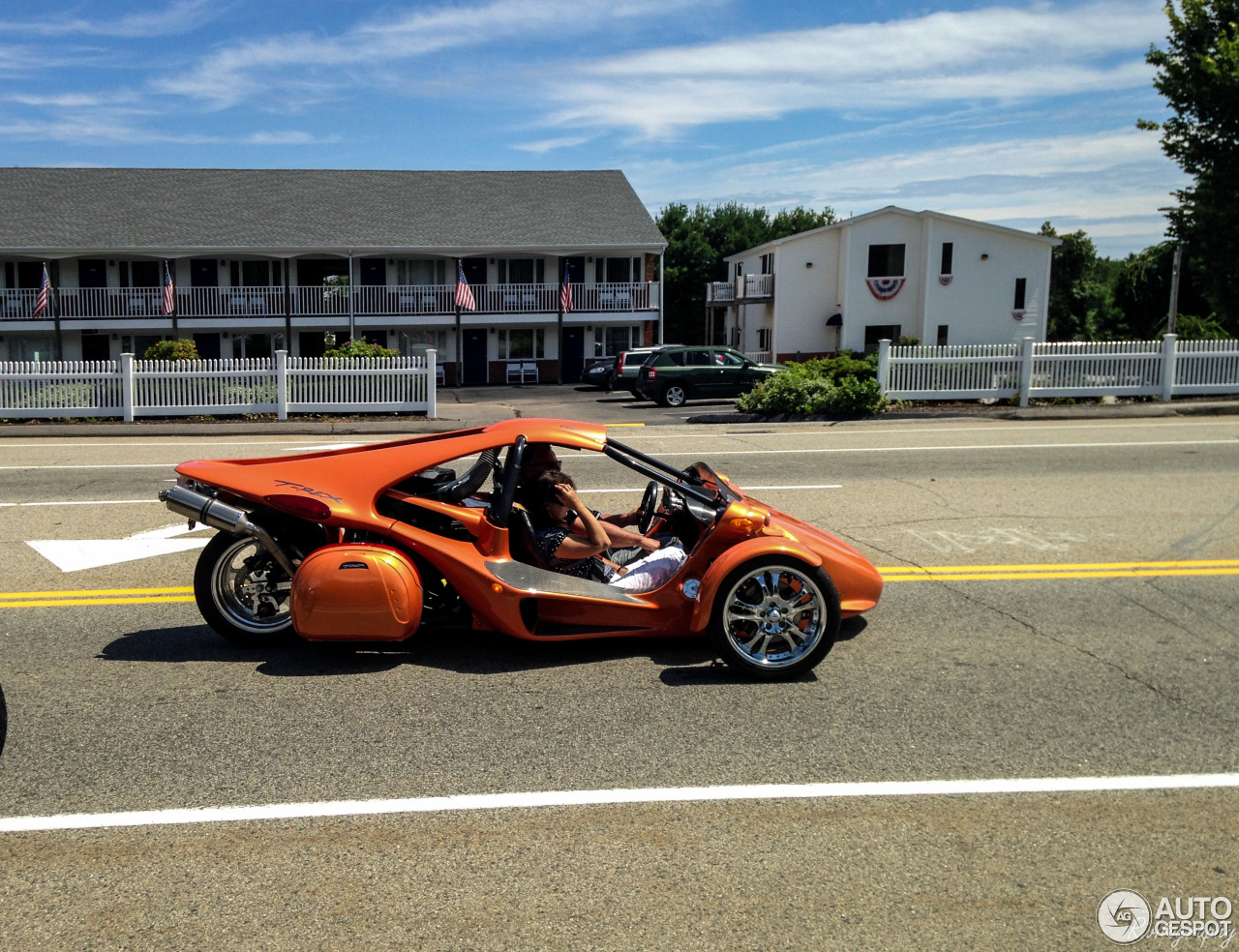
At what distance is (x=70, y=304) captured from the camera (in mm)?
39469

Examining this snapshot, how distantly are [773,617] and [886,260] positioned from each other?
3882cm

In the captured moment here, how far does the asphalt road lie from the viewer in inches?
135

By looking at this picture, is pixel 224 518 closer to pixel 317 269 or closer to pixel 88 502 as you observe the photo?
pixel 88 502

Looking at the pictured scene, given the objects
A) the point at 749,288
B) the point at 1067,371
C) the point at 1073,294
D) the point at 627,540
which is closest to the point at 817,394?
the point at 1067,371

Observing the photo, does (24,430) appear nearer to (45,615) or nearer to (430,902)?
(45,615)

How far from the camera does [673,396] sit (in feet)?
93.1

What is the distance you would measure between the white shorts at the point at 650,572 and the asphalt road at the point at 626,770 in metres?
0.42

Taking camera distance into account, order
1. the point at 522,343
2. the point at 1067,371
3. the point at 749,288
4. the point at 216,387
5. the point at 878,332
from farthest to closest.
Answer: the point at 749,288, the point at 522,343, the point at 878,332, the point at 1067,371, the point at 216,387

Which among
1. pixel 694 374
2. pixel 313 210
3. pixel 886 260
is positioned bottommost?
pixel 694 374

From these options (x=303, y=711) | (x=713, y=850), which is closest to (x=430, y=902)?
(x=713, y=850)

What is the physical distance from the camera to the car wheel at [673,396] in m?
28.2

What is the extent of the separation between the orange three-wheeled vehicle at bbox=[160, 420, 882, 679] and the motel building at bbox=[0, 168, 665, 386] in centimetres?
3441

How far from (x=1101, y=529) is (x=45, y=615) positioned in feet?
28.1

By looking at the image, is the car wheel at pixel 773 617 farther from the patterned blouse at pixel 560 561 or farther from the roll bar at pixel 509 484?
the roll bar at pixel 509 484
